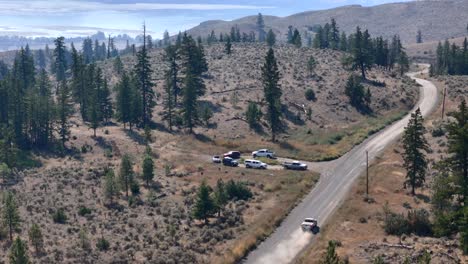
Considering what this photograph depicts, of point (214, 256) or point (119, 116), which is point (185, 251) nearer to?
point (214, 256)

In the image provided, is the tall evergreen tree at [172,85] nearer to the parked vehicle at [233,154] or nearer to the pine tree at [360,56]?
the parked vehicle at [233,154]

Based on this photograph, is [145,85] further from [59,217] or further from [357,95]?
[59,217]

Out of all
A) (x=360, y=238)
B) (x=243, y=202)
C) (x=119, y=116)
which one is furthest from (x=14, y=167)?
(x=360, y=238)

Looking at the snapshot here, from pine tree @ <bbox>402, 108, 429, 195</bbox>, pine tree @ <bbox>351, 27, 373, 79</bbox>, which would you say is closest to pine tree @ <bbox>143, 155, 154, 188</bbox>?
pine tree @ <bbox>402, 108, 429, 195</bbox>

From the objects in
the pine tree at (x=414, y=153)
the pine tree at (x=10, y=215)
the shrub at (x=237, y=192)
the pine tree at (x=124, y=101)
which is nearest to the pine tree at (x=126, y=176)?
the shrub at (x=237, y=192)

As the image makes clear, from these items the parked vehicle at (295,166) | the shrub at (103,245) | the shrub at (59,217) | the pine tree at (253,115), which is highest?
the pine tree at (253,115)
